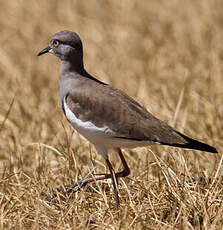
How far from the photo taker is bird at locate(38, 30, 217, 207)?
15.4 ft

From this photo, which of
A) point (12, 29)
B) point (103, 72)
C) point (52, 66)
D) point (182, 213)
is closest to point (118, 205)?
point (182, 213)

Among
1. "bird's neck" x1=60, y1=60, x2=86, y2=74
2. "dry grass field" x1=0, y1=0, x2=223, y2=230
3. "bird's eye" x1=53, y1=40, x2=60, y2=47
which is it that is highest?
"bird's eye" x1=53, y1=40, x2=60, y2=47

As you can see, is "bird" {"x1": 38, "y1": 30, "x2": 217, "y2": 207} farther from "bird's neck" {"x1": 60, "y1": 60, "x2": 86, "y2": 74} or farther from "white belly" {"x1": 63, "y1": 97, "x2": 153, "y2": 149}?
"bird's neck" {"x1": 60, "y1": 60, "x2": 86, "y2": 74}

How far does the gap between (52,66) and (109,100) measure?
168 inches

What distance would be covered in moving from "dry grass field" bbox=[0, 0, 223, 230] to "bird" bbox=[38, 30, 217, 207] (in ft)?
0.70

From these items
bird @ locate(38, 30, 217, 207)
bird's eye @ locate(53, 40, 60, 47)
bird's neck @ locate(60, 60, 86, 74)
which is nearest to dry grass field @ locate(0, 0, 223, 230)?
bird @ locate(38, 30, 217, 207)

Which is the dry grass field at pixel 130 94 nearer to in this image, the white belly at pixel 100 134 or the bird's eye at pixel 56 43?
the white belly at pixel 100 134

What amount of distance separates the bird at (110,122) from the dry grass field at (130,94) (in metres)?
0.21

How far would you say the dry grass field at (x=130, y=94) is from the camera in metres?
4.51

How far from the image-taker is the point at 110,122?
479 centimetres

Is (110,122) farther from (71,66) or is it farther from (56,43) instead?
(56,43)

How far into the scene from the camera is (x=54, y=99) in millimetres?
7801

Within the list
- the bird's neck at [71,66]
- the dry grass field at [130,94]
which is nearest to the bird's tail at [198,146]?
the dry grass field at [130,94]

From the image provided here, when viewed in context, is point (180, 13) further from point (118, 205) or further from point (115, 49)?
point (118, 205)
